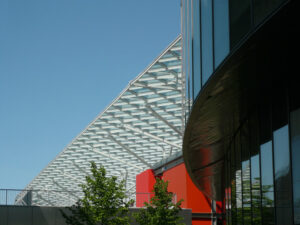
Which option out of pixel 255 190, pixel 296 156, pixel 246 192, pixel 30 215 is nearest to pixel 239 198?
pixel 246 192

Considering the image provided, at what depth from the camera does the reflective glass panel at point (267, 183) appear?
13289 millimetres

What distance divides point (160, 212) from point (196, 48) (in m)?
13.1

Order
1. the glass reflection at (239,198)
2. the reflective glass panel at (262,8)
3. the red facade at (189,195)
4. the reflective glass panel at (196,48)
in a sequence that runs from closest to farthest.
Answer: the reflective glass panel at (262,8), the reflective glass panel at (196,48), the glass reflection at (239,198), the red facade at (189,195)

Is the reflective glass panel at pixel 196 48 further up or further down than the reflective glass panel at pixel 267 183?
further up

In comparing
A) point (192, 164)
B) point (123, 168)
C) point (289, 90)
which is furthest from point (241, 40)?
point (123, 168)

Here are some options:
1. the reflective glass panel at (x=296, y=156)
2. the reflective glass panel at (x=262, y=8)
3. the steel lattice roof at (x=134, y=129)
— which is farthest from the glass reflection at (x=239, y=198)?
the steel lattice roof at (x=134, y=129)

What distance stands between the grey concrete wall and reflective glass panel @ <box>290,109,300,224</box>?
2079cm

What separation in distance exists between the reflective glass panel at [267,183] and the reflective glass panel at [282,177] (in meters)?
0.40

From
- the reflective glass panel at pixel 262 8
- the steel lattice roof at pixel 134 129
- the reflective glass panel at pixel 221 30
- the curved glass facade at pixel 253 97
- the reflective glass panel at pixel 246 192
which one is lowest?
the reflective glass panel at pixel 246 192

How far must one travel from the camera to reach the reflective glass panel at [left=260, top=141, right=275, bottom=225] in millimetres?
13289

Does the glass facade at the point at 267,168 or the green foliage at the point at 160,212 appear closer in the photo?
the glass facade at the point at 267,168

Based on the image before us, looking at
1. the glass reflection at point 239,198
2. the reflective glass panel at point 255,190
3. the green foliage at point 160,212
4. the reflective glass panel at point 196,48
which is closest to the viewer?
the reflective glass panel at point 255,190

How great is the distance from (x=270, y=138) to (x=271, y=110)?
2.33 ft

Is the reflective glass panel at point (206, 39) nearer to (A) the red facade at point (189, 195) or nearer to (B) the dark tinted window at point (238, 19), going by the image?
(B) the dark tinted window at point (238, 19)
